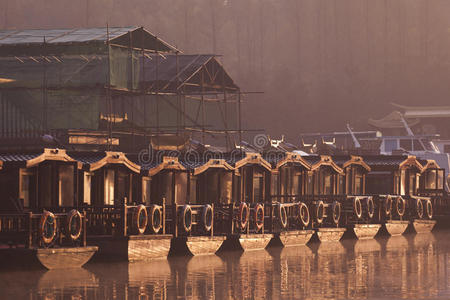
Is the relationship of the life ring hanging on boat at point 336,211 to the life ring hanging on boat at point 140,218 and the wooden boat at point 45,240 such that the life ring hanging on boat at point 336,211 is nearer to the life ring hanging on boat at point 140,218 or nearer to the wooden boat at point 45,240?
the life ring hanging on boat at point 140,218

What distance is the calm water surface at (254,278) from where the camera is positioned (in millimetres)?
24281

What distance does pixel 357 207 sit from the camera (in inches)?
1714

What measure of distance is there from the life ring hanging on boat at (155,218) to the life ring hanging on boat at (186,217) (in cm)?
128

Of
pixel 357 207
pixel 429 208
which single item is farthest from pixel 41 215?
pixel 429 208

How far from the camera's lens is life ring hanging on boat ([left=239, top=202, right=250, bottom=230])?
35.2m

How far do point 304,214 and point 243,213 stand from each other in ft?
15.7

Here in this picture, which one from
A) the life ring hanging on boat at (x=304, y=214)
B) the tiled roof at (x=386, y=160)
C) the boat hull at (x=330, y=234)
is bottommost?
the boat hull at (x=330, y=234)

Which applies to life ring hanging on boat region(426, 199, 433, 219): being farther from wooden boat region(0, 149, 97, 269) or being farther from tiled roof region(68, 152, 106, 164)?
wooden boat region(0, 149, 97, 269)

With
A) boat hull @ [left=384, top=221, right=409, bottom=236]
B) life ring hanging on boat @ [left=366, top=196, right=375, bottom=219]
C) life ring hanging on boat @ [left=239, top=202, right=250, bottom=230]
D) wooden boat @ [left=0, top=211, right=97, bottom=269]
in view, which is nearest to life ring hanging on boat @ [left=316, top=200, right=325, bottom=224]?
life ring hanging on boat @ [left=366, top=196, right=375, bottom=219]

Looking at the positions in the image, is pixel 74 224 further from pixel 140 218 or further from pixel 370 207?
pixel 370 207

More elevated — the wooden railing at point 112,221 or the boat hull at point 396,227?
the wooden railing at point 112,221

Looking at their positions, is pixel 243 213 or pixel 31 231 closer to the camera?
pixel 31 231

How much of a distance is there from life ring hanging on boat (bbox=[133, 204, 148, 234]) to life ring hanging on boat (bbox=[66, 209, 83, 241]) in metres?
2.20

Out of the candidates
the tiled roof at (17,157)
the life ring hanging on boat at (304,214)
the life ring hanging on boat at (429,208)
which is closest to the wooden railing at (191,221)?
the tiled roof at (17,157)
